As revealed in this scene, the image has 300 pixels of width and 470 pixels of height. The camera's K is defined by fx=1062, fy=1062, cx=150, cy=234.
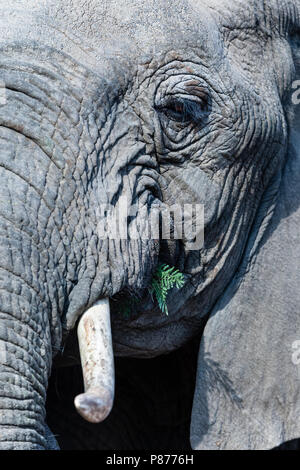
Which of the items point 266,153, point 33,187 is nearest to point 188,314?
point 266,153

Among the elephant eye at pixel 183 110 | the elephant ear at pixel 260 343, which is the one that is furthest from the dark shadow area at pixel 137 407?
the elephant eye at pixel 183 110

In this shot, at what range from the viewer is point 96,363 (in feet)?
7.99

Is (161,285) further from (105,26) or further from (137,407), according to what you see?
(137,407)

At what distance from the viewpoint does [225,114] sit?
2.93 meters

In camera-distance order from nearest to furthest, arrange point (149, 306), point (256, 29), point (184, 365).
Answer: point (149, 306), point (256, 29), point (184, 365)

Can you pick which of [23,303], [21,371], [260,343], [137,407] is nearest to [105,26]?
[23,303]

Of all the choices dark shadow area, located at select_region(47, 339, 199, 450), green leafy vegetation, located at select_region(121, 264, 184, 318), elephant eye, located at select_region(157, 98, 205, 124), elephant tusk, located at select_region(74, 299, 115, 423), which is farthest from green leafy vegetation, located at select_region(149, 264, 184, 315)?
dark shadow area, located at select_region(47, 339, 199, 450)

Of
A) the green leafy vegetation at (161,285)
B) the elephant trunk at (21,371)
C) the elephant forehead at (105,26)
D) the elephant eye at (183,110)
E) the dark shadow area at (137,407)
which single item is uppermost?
the elephant forehead at (105,26)

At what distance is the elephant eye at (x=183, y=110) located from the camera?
283 centimetres

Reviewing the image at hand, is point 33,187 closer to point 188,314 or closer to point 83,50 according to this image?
point 83,50

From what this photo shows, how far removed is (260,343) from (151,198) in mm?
674

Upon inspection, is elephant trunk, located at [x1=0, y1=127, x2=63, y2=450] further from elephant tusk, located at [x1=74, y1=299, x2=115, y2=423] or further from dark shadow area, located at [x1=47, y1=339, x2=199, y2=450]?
dark shadow area, located at [x1=47, y1=339, x2=199, y2=450]

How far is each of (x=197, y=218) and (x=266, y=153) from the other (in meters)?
0.33

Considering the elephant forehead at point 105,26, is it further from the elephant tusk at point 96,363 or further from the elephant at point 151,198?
the elephant tusk at point 96,363
